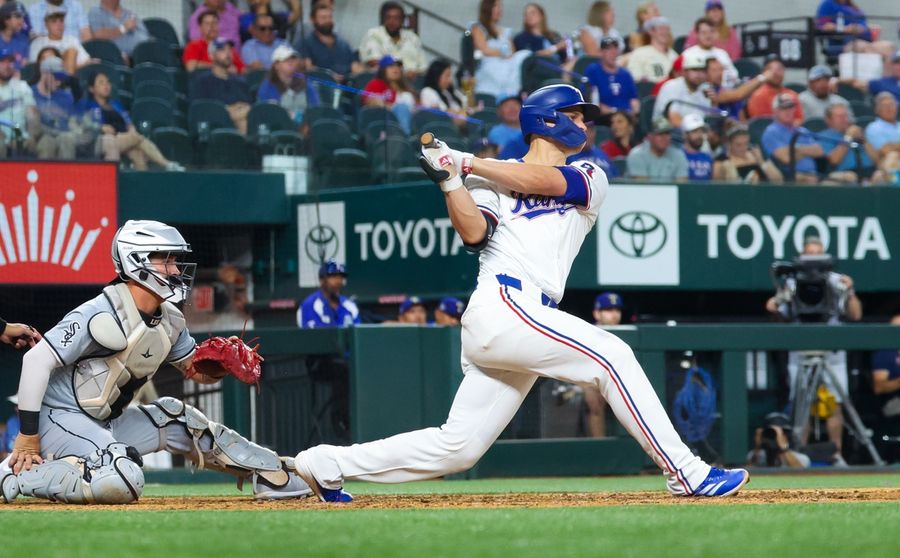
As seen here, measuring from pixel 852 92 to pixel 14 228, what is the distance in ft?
29.4

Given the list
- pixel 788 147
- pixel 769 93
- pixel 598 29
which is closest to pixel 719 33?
pixel 598 29

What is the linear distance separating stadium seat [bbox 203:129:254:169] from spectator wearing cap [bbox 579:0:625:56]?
4.45m

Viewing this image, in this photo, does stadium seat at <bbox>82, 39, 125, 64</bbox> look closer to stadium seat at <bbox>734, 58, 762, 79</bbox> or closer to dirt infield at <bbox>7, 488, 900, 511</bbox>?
stadium seat at <bbox>734, 58, 762, 79</bbox>

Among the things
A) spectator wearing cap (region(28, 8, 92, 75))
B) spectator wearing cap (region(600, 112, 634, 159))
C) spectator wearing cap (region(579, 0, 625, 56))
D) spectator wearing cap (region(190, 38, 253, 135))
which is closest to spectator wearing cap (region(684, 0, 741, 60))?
spectator wearing cap (region(579, 0, 625, 56))

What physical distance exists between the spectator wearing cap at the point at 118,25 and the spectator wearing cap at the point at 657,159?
4.72 m

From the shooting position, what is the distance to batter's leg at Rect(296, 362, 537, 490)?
5832mm

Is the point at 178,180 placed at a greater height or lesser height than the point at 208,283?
greater

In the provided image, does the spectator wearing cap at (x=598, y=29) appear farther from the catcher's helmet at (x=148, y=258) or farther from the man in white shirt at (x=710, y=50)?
the catcher's helmet at (x=148, y=258)

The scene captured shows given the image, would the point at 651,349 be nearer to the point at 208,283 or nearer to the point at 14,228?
the point at 208,283

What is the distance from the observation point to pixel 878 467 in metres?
11.2

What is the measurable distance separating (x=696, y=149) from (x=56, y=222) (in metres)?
5.85

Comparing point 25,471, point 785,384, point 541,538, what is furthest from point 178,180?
point 541,538

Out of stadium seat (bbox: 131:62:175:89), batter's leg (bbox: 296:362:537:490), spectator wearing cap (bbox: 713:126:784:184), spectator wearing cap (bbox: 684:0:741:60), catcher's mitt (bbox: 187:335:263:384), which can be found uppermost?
spectator wearing cap (bbox: 684:0:741:60)

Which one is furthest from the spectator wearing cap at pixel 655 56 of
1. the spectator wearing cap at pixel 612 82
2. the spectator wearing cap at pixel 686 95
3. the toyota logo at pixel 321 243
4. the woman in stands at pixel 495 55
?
the toyota logo at pixel 321 243
